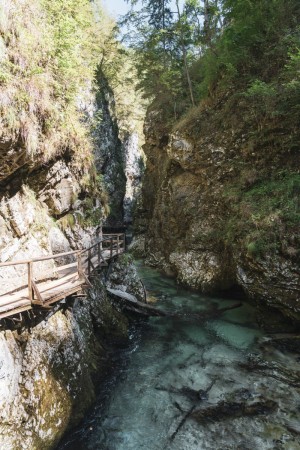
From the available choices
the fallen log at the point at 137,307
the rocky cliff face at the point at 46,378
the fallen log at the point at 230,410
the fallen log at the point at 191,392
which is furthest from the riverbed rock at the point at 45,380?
the fallen log at the point at 137,307

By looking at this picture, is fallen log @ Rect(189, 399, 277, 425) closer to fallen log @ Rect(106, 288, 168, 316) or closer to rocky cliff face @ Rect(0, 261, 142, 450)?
rocky cliff face @ Rect(0, 261, 142, 450)

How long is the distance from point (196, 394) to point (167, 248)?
14290 mm

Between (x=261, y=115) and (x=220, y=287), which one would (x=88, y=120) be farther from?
(x=220, y=287)

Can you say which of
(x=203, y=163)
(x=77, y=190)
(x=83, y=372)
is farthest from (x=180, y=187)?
(x=83, y=372)

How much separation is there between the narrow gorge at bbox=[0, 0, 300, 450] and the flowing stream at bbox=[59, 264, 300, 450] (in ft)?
0.16

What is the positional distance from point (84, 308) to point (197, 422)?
5129 millimetres

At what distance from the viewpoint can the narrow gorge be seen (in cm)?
700

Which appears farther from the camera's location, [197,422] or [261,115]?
[261,115]

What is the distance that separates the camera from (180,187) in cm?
2061

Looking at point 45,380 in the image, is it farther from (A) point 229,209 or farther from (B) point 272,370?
(A) point 229,209

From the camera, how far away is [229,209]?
16.0m

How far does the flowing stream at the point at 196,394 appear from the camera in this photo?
6973 millimetres

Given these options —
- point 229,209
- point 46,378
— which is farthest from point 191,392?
point 229,209

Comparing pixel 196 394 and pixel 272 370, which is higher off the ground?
pixel 196 394
